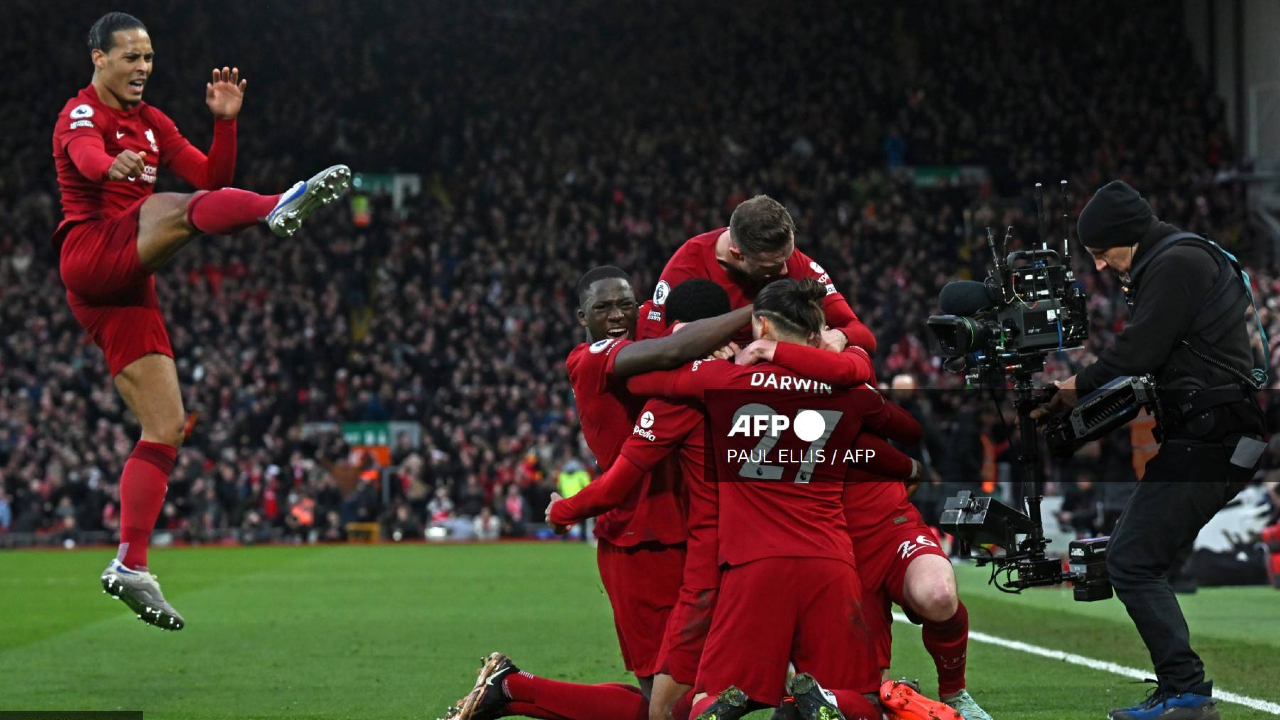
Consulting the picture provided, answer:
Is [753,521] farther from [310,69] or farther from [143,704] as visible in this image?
[310,69]

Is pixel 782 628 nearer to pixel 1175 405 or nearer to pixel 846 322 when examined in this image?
pixel 846 322

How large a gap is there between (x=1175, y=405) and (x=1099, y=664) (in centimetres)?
386

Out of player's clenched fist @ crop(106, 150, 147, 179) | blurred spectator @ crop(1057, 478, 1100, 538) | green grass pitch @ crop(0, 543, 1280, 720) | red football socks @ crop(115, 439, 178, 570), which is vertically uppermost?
player's clenched fist @ crop(106, 150, 147, 179)

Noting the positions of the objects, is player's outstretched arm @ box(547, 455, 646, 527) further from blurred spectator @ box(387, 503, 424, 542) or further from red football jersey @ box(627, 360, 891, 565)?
blurred spectator @ box(387, 503, 424, 542)

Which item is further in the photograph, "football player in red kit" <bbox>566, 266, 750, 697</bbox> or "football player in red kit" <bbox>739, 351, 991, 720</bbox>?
"football player in red kit" <bbox>566, 266, 750, 697</bbox>

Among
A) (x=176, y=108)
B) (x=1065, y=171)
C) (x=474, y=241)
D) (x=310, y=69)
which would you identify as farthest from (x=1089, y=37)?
(x=176, y=108)

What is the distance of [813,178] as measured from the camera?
3528 centimetres

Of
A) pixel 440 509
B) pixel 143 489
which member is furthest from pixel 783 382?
pixel 440 509

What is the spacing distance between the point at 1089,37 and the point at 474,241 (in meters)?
16.2

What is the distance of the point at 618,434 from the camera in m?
6.95

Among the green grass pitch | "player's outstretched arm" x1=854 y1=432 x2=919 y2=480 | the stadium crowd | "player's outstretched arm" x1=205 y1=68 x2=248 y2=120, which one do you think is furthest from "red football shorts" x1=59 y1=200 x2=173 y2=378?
the stadium crowd

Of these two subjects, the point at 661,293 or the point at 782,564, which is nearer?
the point at 782,564

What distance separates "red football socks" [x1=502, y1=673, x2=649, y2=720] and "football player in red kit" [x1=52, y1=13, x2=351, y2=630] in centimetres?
186

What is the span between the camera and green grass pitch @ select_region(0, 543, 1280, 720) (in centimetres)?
923
